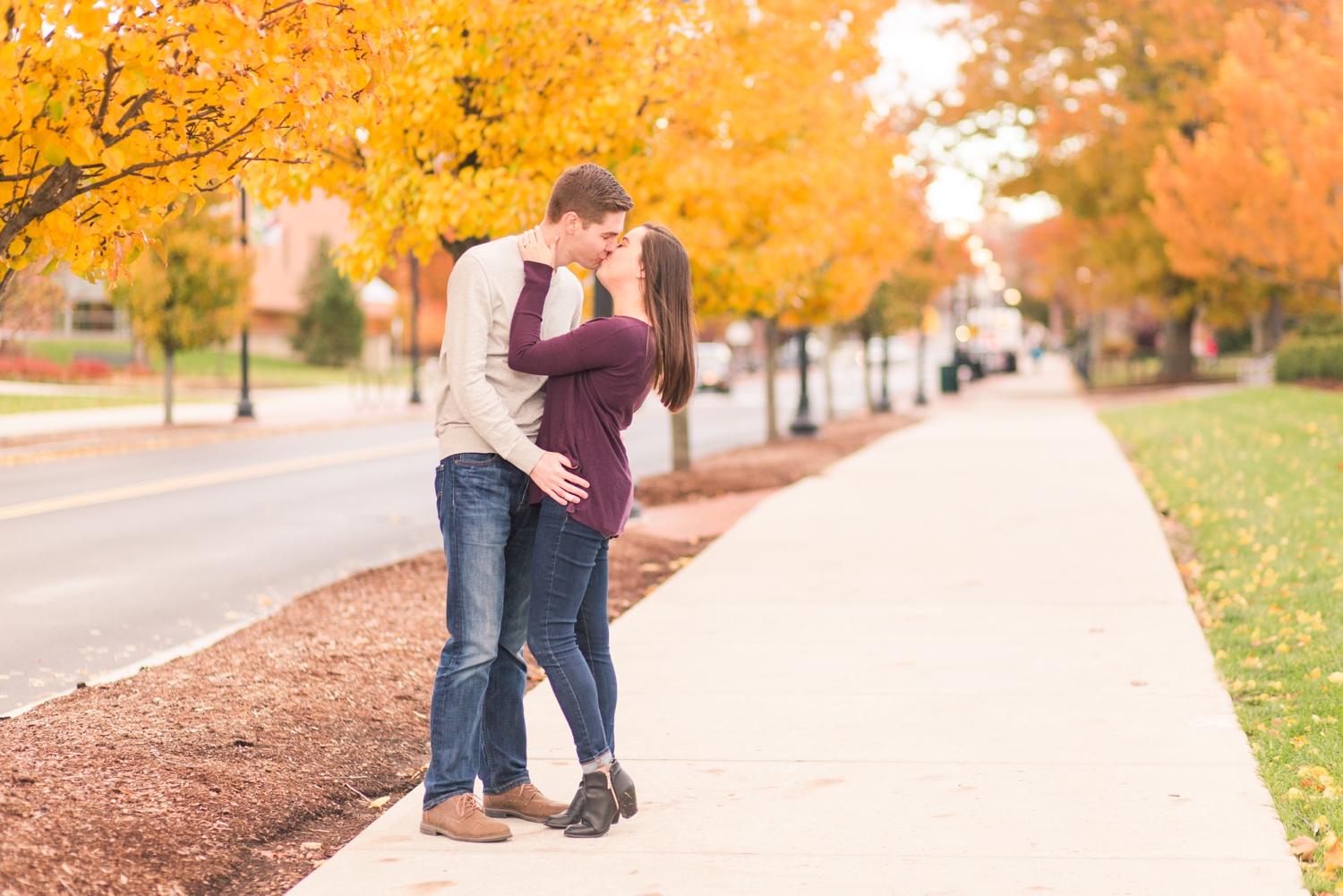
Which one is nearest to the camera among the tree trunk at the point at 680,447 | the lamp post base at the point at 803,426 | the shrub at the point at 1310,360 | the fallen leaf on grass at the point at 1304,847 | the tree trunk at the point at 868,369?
the fallen leaf on grass at the point at 1304,847

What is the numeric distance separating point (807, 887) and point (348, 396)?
3966 centimetres

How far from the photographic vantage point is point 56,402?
32.3 meters

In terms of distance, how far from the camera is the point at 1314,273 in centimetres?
2652

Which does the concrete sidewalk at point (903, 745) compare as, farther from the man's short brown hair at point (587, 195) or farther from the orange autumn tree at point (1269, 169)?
the orange autumn tree at point (1269, 169)

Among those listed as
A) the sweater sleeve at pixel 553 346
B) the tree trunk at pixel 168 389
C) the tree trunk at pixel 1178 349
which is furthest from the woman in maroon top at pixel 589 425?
the tree trunk at pixel 1178 349

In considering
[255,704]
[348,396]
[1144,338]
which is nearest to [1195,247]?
[348,396]

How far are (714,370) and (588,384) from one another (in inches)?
1631

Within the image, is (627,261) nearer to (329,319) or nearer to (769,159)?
(769,159)

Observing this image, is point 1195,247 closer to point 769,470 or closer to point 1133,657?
point 769,470

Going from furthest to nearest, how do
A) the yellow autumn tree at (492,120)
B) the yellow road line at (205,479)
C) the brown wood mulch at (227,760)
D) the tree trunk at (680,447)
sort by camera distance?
the tree trunk at (680,447) → the yellow road line at (205,479) → the yellow autumn tree at (492,120) → the brown wood mulch at (227,760)

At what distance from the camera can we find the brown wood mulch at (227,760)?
395 centimetres

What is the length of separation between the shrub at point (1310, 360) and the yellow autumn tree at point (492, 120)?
2235cm

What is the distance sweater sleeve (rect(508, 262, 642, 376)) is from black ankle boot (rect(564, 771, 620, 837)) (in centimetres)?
121

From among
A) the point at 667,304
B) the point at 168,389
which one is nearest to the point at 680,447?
the point at 667,304
